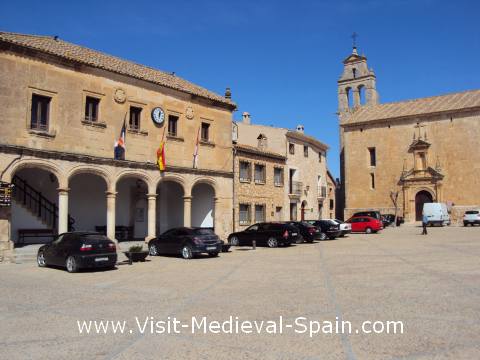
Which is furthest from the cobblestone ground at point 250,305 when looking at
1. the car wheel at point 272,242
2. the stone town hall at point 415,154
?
the stone town hall at point 415,154

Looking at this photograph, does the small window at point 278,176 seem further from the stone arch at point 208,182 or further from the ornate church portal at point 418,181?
the ornate church portal at point 418,181

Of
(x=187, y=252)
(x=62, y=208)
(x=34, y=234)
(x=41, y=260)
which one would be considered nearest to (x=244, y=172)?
(x=187, y=252)

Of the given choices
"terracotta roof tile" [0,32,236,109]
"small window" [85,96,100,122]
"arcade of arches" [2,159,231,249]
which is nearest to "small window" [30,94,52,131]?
"arcade of arches" [2,159,231,249]

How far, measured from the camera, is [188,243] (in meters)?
19.7

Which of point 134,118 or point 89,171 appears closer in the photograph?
point 89,171

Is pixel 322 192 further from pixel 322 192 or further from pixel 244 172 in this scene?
pixel 244 172

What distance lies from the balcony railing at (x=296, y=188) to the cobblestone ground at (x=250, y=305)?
23.0 m

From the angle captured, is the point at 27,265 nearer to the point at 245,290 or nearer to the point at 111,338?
the point at 245,290

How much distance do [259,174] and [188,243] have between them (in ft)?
52.6

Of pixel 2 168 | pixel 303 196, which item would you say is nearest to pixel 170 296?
pixel 2 168

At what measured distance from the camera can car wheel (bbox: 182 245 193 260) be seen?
64.3 feet

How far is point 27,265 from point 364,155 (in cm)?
4095

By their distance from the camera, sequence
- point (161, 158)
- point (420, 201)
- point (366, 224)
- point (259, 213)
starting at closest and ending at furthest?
point (161, 158)
point (259, 213)
point (366, 224)
point (420, 201)

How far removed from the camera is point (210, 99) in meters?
28.7
